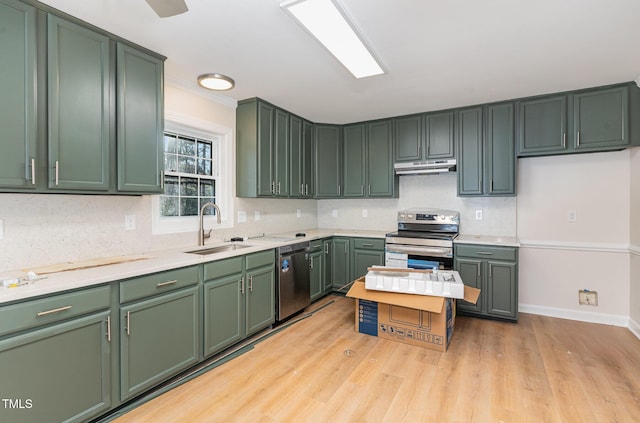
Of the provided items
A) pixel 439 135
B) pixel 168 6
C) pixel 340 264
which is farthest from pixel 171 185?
pixel 439 135

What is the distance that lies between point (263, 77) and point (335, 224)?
9.03 feet

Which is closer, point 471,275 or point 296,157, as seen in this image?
point 471,275

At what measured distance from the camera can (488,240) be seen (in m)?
3.52

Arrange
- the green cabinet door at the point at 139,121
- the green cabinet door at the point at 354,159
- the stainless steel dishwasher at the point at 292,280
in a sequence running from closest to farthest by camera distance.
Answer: the green cabinet door at the point at 139,121
the stainless steel dishwasher at the point at 292,280
the green cabinet door at the point at 354,159

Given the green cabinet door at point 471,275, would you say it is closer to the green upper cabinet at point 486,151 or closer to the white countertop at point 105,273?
the green upper cabinet at point 486,151

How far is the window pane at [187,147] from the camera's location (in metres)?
3.09

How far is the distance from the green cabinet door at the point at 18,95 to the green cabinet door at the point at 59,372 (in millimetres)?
861

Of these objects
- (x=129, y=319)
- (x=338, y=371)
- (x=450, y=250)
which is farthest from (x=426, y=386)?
(x=129, y=319)

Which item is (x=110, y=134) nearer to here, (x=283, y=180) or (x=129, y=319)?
(x=129, y=319)

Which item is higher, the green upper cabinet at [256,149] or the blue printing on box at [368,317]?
the green upper cabinet at [256,149]

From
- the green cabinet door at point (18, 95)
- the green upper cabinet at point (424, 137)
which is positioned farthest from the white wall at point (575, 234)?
the green cabinet door at point (18, 95)

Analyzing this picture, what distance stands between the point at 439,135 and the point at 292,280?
2.59 m

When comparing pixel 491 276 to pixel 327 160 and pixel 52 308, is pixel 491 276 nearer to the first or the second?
pixel 327 160

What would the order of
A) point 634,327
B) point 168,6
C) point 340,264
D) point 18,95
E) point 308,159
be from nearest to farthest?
1. point 168,6
2. point 18,95
3. point 634,327
4. point 340,264
5. point 308,159
